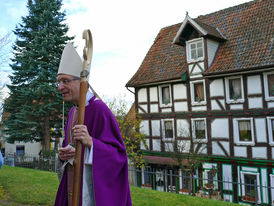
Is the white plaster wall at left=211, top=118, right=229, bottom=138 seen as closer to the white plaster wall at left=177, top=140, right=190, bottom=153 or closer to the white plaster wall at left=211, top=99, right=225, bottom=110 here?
the white plaster wall at left=211, top=99, right=225, bottom=110

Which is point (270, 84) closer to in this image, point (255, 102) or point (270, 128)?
point (255, 102)

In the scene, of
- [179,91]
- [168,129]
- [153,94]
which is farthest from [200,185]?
[153,94]

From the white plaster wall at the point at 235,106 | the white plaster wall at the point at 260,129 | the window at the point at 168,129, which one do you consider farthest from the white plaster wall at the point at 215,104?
the window at the point at 168,129

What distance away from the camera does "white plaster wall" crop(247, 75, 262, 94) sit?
13.4 m

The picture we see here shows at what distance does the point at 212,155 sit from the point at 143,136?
477 cm

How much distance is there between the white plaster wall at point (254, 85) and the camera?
13.4 metres

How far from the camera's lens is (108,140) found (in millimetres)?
2473

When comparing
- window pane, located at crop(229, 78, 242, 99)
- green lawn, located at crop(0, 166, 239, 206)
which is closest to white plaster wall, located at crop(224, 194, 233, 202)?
window pane, located at crop(229, 78, 242, 99)

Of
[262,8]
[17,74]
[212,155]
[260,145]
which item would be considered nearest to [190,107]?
[212,155]

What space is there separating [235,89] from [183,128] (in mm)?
4002

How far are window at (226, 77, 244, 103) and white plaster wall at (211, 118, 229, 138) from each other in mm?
1252

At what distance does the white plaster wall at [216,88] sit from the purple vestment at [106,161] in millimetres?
13192

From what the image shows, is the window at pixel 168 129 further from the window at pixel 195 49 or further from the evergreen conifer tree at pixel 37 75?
the evergreen conifer tree at pixel 37 75

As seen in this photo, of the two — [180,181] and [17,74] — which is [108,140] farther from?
[17,74]
